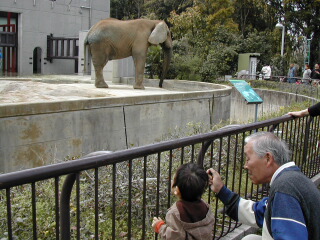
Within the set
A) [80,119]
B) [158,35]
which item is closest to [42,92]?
[80,119]

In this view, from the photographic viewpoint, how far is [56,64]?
2912cm

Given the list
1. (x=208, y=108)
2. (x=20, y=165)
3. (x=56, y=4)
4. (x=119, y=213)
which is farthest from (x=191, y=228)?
(x=56, y=4)

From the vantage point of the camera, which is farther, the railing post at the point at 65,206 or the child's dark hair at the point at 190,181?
the child's dark hair at the point at 190,181

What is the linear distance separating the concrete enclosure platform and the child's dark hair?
18.4 feet

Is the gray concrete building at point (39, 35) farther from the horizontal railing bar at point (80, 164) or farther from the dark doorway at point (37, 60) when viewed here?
the horizontal railing bar at point (80, 164)

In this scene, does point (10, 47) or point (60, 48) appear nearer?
point (10, 47)

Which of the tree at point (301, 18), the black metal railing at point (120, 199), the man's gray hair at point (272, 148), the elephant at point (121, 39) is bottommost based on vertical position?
the black metal railing at point (120, 199)

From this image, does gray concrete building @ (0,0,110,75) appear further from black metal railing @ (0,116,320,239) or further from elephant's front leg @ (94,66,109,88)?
black metal railing @ (0,116,320,239)

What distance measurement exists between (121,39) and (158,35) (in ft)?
3.93

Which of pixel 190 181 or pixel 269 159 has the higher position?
pixel 269 159

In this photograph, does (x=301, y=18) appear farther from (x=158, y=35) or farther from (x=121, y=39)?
(x=121, y=39)

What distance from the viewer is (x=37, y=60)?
98.3 ft

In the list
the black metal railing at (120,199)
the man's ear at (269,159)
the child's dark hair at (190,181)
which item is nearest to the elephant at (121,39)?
the black metal railing at (120,199)

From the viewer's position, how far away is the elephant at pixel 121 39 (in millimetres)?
13375
